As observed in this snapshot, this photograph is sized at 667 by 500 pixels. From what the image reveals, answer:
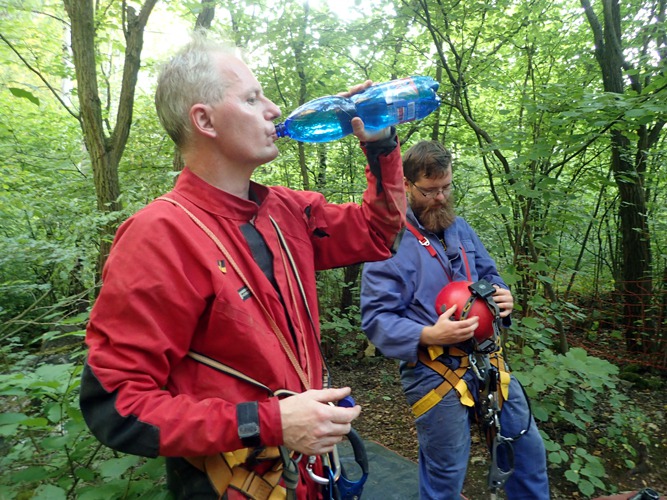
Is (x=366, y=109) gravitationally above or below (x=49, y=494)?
above

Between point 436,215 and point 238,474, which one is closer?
point 238,474

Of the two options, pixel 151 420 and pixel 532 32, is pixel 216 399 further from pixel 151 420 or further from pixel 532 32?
pixel 532 32

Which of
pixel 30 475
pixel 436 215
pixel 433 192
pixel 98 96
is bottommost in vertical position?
pixel 30 475

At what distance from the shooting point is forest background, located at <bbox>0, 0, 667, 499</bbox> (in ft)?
10.8

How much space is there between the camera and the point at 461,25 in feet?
14.3

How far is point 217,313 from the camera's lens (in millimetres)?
1018

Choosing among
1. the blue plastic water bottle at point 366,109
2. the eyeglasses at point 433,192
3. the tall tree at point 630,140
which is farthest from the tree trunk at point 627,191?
the blue plastic water bottle at point 366,109

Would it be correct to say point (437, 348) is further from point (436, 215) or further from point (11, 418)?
point (11, 418)

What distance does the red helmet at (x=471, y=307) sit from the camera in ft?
6.55

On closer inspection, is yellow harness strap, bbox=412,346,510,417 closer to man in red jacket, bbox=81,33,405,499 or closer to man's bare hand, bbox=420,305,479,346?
man's bare hand, bbox=420,305,479,346

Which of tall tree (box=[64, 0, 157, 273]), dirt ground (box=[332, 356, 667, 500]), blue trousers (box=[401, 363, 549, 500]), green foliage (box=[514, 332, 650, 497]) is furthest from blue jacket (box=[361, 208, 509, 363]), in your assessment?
tall tree (box=[64, 0, 157, 273])

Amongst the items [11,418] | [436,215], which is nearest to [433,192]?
[436,215]

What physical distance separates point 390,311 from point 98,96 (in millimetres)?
4740

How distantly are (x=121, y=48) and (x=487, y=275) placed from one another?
606 centimetres
